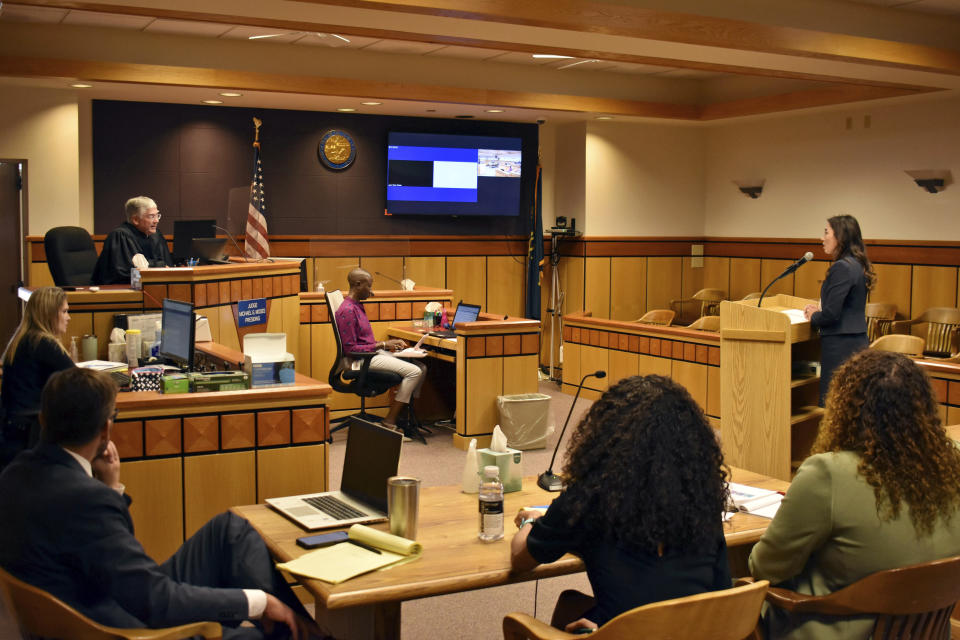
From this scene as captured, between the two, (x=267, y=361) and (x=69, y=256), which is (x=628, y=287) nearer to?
(x=69, y=256)

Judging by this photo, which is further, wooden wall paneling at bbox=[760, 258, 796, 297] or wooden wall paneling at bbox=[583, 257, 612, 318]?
wooden wall paneling at bbox=[583, 257, 612, 318]

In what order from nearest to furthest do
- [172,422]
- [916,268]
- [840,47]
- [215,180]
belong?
1. [172,422]
2. [840,47]
3. [916,268]
4. [215,180]

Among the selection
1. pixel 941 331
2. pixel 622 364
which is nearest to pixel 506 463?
pixel 622 364

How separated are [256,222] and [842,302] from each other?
234 inches

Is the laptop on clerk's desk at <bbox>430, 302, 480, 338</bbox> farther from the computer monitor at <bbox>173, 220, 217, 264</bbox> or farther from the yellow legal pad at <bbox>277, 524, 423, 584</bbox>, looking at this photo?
the yellow legal pad at <bbox>277, 524, 423, 584</bbox>

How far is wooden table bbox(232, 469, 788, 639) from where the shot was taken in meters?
2.52

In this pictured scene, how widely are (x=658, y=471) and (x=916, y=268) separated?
8.18 meters

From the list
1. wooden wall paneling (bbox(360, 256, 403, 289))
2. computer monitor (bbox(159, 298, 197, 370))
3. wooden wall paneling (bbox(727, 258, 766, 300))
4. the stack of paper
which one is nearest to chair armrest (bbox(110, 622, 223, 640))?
the stack of paper

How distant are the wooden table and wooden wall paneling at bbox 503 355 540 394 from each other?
158 inches

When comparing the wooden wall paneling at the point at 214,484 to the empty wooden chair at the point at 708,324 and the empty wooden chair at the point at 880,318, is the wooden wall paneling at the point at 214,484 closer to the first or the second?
the empty wooden chair at the point at 708,324

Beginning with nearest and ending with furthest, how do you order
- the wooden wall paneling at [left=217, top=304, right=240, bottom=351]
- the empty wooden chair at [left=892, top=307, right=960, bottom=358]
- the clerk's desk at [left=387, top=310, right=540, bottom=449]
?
the wooden wall paneling at [left=217, top=304, right=240, bottom=351], the clerk's desk at [left=387, top=310, right=540, bottom=449], the empty wooden chair at [left=892, top=307, right=960, bottom=358]

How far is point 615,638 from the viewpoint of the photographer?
2.15 m

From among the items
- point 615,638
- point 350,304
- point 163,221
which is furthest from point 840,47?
point 163,221

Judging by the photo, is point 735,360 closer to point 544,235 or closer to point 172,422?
point 172,422
